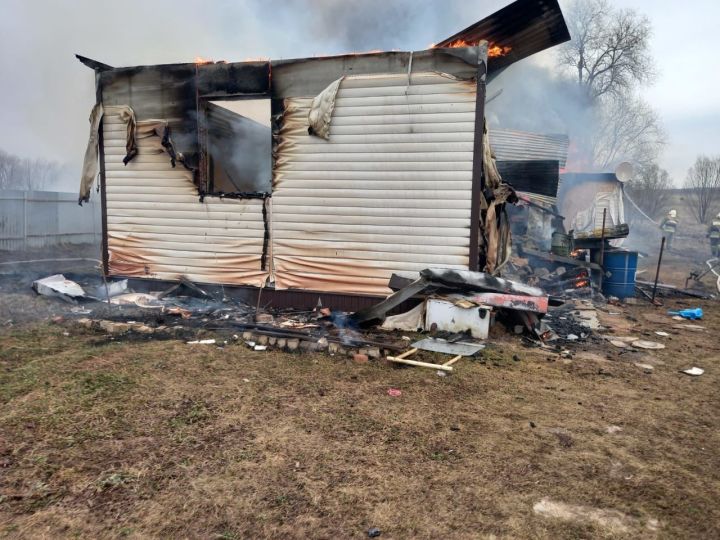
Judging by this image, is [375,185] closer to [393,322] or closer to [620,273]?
[393,322]

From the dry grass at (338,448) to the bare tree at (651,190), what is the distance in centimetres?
2989

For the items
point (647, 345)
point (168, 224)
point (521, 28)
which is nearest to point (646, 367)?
point (647, 345)

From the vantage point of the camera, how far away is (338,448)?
3.50 m

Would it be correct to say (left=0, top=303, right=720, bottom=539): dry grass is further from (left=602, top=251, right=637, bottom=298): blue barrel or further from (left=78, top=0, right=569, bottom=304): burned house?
(left=602, top=251, right=637, bottom=298): blue barrel

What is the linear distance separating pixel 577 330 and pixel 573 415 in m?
3.55

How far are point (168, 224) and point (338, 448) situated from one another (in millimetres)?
6524

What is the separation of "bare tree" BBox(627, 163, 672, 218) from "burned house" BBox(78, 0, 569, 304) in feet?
91.7

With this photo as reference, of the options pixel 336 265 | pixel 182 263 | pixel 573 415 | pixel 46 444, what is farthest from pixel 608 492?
pixel 182 263

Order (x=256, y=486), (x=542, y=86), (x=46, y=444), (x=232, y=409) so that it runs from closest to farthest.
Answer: (x=256, y=486)
(x=46, y=444)
(x=232, y=409)
(x=542, y=86)

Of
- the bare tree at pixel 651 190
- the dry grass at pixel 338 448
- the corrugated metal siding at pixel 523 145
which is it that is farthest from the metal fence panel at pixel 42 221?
the bare tree at pixel 651 190

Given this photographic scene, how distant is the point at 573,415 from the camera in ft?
14.0

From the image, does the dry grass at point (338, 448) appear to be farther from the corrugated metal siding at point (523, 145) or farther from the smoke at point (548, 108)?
the smoke at point (548, 108)

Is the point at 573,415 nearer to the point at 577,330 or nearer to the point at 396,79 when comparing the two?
the point at 577,330

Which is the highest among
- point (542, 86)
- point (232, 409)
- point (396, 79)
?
point (542, 86)
